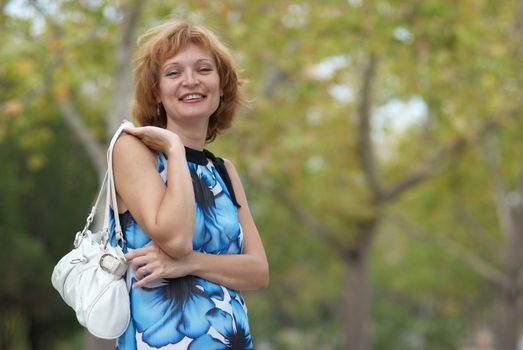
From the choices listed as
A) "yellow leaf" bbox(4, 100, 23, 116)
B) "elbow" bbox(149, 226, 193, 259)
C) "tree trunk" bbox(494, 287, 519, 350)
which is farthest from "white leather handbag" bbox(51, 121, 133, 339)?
"tree trunk" bbox(494, 287, 519, 350)

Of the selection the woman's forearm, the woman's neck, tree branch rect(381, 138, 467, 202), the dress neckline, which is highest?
the woman's neck

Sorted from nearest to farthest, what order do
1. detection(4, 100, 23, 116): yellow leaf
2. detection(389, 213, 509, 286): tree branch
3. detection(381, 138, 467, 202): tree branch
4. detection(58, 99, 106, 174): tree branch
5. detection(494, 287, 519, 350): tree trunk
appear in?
detection(4, 100, 23, 116): yellow leaf, detection(58, 99, 106, 174): tree branch, detection(381, 138, 467, 202): tree branch, detection(494, 287, 519, 350): tree trunk, detection(389, 213, 509, 286): tree branch

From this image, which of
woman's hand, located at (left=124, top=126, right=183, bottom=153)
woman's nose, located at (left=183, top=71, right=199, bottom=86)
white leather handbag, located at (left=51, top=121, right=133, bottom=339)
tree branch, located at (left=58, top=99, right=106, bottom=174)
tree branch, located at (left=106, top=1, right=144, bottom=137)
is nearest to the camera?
white leather handbag, located at (left=51, top=121, right=133, bottom=339)

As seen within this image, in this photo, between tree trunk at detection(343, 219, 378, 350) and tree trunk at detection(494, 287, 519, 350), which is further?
tree trunk at detection(343, 219, 378, 350)

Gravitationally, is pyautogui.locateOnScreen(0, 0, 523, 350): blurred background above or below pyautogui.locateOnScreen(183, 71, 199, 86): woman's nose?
below

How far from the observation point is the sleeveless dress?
2641 millimetres

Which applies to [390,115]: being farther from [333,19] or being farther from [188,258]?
[188,258]

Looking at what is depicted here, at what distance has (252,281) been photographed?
2920 millimetres

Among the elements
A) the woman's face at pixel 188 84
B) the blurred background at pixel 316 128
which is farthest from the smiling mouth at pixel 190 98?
the blurred background at pixel 316 128

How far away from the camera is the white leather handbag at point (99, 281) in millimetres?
2545

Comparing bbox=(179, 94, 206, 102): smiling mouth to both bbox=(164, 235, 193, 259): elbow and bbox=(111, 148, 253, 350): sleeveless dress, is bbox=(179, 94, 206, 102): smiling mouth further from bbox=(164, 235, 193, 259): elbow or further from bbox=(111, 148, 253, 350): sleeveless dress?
bbox=(164, 235, 193, 259): elbow

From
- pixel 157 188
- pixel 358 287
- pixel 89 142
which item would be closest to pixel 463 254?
pixel 358 287

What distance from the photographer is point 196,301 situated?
8.82 ft

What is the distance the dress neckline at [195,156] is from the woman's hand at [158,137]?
0.14 metres
